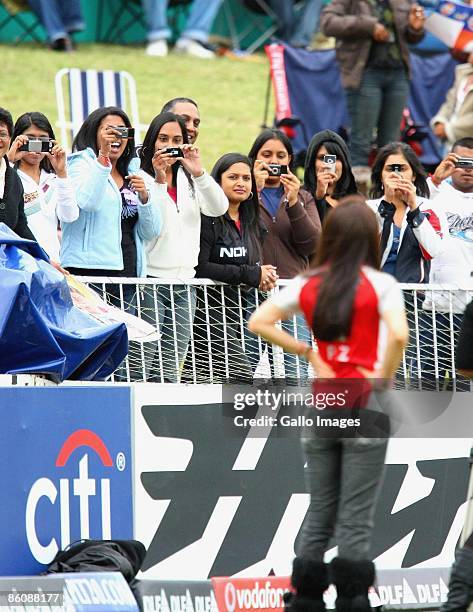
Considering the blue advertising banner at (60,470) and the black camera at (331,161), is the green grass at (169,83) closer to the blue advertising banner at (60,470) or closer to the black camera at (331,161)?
the black camera at (331,161)

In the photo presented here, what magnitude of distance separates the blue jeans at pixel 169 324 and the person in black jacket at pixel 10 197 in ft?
2.68

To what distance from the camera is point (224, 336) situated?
8594 mm

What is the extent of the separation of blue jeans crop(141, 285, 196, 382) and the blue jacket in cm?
35

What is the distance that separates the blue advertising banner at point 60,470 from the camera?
6930 mm

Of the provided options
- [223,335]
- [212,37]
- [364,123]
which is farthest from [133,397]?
[212,37]

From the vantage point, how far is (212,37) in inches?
839

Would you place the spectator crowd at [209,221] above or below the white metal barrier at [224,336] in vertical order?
above

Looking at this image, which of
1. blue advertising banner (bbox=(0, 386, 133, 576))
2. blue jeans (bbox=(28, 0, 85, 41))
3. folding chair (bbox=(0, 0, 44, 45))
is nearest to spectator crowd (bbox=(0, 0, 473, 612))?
blue advertising banner (bbox=(0, 386, 133, 576))

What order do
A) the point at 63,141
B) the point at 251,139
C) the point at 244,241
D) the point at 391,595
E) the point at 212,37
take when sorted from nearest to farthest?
the point at 391,595, the point at 244,241, the point at 63,141, the point at 251,139, the point at 212,37

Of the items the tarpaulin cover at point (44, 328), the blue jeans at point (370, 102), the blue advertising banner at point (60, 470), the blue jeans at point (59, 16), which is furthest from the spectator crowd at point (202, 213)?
the blue jeans at point (59, 16)

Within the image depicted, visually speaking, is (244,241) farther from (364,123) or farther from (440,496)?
(364,123)

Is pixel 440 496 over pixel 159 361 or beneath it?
beneath

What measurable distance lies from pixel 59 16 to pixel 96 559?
13088 millimetres

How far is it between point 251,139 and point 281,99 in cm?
214
